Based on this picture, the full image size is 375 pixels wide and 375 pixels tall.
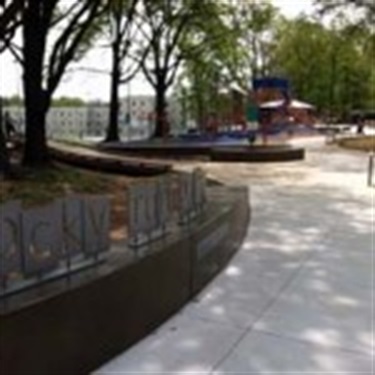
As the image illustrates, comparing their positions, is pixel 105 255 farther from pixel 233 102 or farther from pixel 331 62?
pixel 331 62

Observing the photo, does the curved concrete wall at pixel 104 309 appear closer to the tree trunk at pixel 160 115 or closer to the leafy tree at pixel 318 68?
the tree trunk at pixel 160 115

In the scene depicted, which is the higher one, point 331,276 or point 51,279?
point 51,279

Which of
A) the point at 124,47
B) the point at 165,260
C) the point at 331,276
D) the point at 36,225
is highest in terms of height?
the point at 124,47

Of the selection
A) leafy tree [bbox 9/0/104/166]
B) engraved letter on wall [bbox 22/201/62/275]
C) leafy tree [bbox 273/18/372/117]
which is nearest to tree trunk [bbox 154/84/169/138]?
leafy tree [bbox 273/18/372/117]

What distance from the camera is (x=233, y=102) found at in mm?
49781

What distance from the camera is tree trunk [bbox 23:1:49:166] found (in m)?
17.2

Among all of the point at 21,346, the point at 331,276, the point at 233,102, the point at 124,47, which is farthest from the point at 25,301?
the point at 233,102

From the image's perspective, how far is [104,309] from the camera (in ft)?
18.5

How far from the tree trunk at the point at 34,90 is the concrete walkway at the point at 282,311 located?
6.63 m

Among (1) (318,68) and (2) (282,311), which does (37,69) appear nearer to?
(2) (282,311)

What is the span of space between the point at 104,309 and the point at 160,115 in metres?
36.8

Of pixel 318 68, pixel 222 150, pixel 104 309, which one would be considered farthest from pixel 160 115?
pixel 104 309

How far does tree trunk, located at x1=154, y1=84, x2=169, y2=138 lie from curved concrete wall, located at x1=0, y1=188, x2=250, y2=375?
3342 cm

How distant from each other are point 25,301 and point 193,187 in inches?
161
